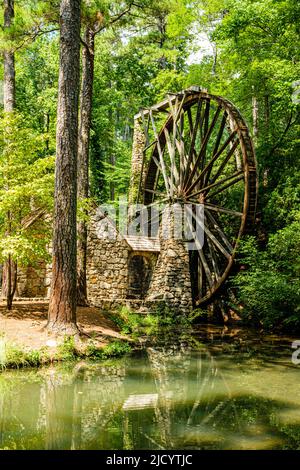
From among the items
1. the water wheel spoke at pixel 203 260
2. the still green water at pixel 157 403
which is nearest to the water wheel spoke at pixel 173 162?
the water wheel spoke at pixel 203 260

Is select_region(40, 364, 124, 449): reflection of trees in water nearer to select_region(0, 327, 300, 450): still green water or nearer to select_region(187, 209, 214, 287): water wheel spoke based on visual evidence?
select_region(0, 327, 300, 450): still green water

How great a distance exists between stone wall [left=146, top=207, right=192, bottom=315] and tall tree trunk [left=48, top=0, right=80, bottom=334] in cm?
367

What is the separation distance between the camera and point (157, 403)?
438cm

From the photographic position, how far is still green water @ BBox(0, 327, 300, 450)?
11.0 ft

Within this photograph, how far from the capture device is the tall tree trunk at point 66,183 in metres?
6.86

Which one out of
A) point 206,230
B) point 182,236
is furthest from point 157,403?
point 206,230

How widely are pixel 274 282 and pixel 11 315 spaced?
15.9 ft

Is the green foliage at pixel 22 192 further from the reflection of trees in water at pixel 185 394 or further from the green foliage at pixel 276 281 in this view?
the green foliage at pixel 276 281

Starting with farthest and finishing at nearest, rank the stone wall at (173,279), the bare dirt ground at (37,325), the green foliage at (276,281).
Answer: the stone wall at (173,279)
the green foliage at (276,281)
the bare dirt ground at (37,325)

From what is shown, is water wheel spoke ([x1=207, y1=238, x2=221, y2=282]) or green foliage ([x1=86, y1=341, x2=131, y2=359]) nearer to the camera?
green foliage ([x1=86, y1=341, x2=131, y2=359])

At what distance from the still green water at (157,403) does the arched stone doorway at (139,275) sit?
21.0 ft

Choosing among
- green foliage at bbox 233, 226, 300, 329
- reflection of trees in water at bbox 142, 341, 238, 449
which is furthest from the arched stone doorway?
reflection of trees in water at bbox 142, 341, 238, 449

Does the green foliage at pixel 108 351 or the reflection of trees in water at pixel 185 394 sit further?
the green foliage at pixel 108 351

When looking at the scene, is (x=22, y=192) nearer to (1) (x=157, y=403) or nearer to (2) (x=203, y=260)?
(1) (x=157, y=403)
